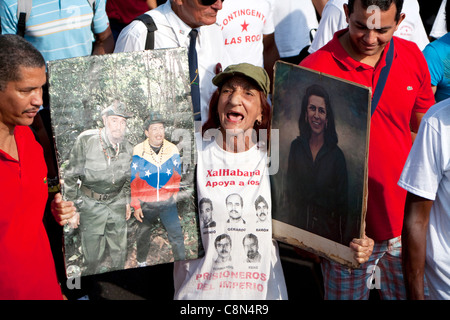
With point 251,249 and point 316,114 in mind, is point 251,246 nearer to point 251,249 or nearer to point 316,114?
point 251,249

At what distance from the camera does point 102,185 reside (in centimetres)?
286

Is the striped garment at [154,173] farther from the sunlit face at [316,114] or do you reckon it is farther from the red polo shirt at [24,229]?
the sunlit face at [316,114]

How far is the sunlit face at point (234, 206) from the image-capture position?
2883 millimetres

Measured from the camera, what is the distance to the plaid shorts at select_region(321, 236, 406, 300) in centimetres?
332

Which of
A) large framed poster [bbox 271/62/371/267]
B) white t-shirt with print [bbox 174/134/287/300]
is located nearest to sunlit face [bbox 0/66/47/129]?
white t-shirt with print [bbox 174/134/287/300]

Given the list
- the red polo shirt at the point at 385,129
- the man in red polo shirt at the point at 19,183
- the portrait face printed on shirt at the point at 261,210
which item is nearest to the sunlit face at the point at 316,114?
the portrait face printed on shirt at the point at 261,210

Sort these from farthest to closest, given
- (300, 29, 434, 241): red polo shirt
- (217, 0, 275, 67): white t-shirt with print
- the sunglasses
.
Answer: (217, 0, 275, 67): white t-shirt with print → the sunglasses → (300, 29, 434, 241): red polo shirt

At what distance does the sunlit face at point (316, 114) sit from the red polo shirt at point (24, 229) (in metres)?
1.27

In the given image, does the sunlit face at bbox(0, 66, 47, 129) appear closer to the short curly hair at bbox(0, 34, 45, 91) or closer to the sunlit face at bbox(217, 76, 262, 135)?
the short curly hair at bbox(0, 34, 45, 91)

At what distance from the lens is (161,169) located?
2.92 m
